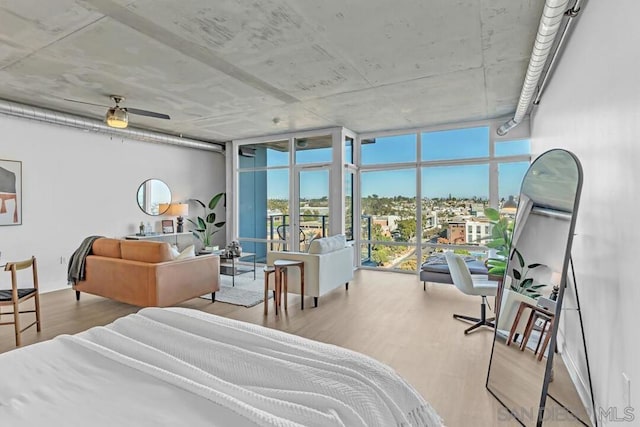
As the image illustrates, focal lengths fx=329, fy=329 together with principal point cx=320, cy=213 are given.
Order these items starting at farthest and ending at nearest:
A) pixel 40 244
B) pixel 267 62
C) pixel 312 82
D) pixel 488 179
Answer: pixel 488 179 → pixel 40 244 → pixel 312 82 → pixel 267 62

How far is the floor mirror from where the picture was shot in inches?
79.4

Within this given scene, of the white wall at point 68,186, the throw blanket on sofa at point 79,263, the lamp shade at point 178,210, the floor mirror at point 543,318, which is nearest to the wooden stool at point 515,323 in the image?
the floor mirror at point 543,318

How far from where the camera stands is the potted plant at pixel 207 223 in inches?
308

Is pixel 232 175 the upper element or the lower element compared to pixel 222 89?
lower

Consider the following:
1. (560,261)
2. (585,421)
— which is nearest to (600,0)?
(560,261)

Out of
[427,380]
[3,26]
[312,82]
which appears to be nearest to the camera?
[427,380]

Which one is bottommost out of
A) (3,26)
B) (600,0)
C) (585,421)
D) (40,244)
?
(585,421)

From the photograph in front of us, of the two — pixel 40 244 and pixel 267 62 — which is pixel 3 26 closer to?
pixel 267 62

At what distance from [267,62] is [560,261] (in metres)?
3.19

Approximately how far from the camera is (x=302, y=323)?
3.75m

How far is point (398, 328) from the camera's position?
141 inches

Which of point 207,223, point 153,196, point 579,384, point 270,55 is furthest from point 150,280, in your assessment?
point 207,223

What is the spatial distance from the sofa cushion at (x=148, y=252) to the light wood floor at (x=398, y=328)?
77 cm

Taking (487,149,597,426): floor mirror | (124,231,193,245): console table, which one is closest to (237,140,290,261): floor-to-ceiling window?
(124,231,193,245): console table
